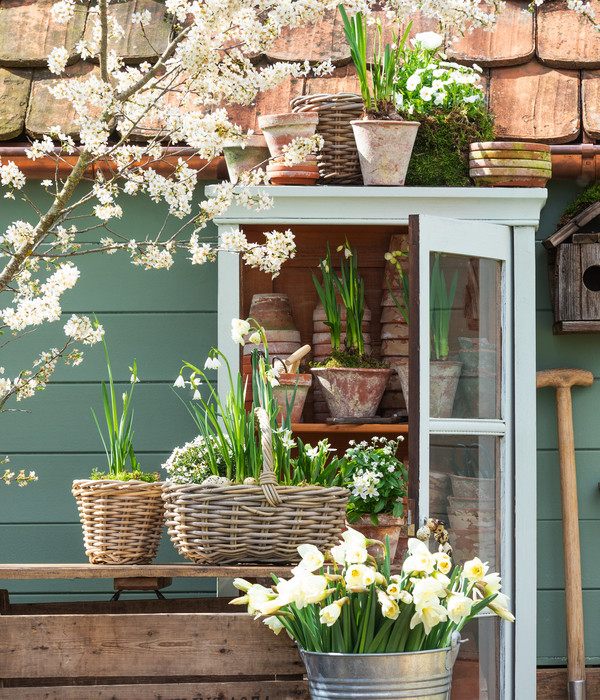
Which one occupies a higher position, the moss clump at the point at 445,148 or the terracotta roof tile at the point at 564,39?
the terracotta roof tile at the point at 564,39

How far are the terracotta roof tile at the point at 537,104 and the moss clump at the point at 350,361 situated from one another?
80 centimetres

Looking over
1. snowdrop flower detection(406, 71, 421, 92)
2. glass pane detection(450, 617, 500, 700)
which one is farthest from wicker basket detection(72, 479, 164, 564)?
snowdrop flower detection(406, 71, 421, 92)

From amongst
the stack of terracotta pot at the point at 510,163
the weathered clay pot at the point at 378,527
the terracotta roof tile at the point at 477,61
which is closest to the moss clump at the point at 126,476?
the weathered clay pot at the point at 378,527

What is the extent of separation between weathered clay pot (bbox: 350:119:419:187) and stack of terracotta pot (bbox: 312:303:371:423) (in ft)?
1.65

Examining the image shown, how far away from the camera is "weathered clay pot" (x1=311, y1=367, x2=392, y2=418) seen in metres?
2.77

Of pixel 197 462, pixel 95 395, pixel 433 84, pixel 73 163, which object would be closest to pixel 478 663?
pixel 197 462

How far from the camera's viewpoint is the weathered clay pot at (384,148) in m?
2.59

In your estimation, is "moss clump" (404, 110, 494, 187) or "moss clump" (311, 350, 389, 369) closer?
"moss clump" (404, 110, 494, 187)

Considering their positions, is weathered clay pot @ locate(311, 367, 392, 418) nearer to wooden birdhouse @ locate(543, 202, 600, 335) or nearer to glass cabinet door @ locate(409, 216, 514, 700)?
glass cabinet door @ locate(409, 216, 514, 700)

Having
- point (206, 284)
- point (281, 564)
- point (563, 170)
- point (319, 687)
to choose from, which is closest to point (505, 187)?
point (563, 170)

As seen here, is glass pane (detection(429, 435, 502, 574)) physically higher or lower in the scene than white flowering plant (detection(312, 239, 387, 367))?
lower

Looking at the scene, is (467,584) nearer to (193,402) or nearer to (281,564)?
(281,564)

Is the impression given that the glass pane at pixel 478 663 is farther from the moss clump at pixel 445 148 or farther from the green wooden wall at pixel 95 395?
the moss clump at pixel 445 148

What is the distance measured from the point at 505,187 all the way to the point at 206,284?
0.98 metres
